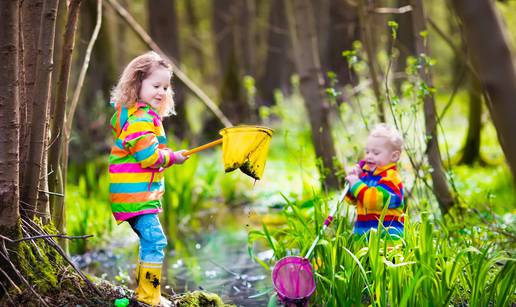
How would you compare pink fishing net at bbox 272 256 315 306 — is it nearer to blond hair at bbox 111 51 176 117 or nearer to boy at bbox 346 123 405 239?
boy at bbox 346 123 405 239

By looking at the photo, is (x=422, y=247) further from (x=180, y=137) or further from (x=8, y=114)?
(x=180, y=137)

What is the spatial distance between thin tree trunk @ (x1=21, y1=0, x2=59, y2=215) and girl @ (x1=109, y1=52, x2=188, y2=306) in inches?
14.4

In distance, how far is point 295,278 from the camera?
3.19m

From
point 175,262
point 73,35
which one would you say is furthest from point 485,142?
point 73,35

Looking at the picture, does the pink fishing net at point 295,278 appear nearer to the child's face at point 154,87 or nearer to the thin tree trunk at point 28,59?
the child's face at point 154,87

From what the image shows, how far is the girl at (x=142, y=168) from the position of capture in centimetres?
328

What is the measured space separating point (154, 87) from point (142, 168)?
0.44 metres

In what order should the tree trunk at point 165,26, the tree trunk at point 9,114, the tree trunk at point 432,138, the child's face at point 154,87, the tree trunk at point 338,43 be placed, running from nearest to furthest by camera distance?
the tree trunk at point 9,114 → the child's face at point 154,87 → the tree trunk at point 432,138 → the tree trunk at point 338,43 → the tree trunk at point 165,26

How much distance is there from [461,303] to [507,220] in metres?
1.69

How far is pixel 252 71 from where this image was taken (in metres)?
13.1

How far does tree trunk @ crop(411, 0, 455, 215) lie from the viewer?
494cm

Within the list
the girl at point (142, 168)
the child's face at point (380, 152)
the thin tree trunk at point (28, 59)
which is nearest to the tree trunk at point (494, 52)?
the girl at point (142, 168)

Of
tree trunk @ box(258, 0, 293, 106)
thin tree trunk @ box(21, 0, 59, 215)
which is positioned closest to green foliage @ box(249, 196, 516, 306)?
thin tree trunk @ box(21, 0, 59, 215)

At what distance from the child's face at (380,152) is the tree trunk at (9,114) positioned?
2.04 meters
